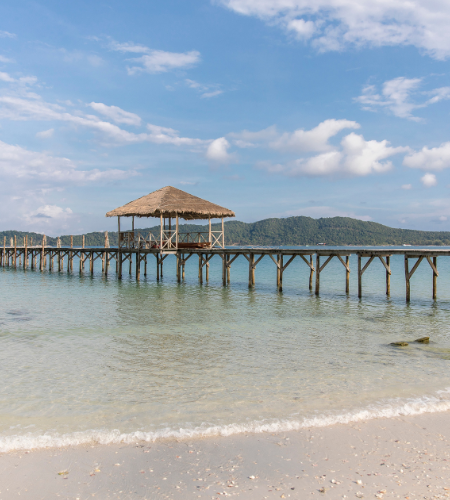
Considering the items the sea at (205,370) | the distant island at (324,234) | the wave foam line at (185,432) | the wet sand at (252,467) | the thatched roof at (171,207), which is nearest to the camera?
the wet sand at (252,467)

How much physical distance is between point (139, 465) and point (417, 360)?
20.8 ft

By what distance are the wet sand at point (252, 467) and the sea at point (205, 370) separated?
1.04 ft

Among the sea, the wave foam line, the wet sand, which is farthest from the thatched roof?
the wet sand

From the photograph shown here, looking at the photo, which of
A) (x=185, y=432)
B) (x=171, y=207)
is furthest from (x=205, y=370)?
(x=171, y=207)

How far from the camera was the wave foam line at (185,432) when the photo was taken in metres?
4.62

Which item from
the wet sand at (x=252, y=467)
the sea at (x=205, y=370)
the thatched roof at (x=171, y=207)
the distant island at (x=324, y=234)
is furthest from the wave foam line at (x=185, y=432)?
the distant island at (x=324, y=234)

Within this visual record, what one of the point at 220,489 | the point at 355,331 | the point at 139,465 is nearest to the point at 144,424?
the point at 139,465

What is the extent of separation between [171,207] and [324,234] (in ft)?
407

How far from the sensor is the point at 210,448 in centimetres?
446

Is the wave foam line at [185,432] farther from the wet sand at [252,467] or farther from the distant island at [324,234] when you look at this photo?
the distant island at [324,234]

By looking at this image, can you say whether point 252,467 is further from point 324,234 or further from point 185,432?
point 324,234

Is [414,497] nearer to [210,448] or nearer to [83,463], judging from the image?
[210,448]

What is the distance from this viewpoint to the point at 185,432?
4.86m

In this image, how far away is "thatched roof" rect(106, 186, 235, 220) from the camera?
21.8 metres
